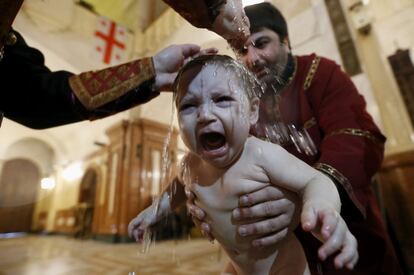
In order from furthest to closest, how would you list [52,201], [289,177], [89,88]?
[52,201], [89,88], [289,177]

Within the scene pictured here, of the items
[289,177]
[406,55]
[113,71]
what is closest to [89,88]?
[113,71]

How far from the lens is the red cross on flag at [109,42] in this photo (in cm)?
416

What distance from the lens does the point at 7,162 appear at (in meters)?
7.21

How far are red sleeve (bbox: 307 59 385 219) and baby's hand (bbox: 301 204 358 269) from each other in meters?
0.30

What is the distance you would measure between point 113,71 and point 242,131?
47 cm

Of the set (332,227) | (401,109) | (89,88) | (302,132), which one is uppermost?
(401,109)

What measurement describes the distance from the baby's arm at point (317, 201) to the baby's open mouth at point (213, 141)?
4.1 inches

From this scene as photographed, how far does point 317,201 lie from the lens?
1.46 ft

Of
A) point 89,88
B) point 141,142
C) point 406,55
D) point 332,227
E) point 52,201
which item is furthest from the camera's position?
point 52,201

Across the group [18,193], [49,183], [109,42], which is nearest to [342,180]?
[109,42]

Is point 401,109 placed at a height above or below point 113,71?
above

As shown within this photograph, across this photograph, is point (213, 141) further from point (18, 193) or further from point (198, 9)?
point (18, 193)

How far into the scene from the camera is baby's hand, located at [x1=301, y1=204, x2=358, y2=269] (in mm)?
358

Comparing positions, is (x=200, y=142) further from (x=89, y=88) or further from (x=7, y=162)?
(x=7, y=162)
